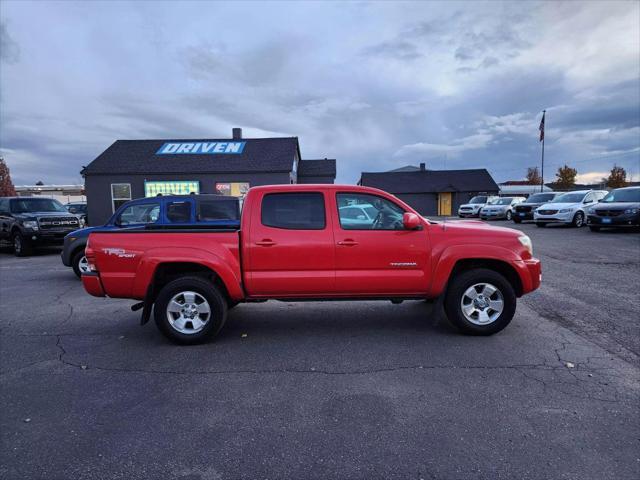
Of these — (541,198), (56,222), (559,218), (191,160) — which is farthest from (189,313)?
(541,198)

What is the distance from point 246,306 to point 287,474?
4091 mm

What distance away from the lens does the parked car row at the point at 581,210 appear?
15.2 metres

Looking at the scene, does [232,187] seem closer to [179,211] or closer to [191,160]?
[191,160]

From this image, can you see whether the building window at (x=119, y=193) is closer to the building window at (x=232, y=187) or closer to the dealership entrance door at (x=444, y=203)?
the building window at (x=232, y=187)

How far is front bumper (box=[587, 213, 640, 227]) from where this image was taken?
14883 mm

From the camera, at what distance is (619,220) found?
49.7 ft

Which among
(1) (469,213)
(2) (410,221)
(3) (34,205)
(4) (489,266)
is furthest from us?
(1) (469,213)

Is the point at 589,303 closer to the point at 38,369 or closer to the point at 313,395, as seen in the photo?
the point at 313,395

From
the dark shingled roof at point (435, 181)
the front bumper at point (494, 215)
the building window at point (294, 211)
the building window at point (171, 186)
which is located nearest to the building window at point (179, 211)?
the building window at point (294, 211)

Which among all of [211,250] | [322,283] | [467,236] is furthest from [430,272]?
[211,250]

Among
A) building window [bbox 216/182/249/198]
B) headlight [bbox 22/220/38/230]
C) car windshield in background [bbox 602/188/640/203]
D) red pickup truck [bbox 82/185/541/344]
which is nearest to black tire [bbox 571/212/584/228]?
car windshield in background [bbox 602/188/640/203]

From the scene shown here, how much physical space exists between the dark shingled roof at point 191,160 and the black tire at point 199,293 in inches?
749

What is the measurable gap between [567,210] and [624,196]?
259 centimetres

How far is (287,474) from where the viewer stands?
246 centimetres
